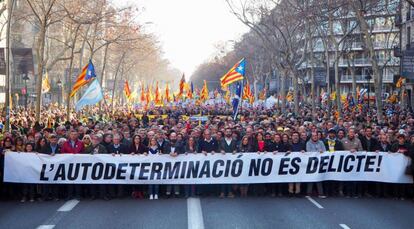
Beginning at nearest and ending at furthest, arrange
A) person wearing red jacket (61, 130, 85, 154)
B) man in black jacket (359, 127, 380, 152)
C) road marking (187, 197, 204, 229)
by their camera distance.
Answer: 1. road marking (187, 197, 204, 229)
2. person wearing red jacket (61, 130, 85, 154)
3. man in black jacket (359, 127, 380, 152)

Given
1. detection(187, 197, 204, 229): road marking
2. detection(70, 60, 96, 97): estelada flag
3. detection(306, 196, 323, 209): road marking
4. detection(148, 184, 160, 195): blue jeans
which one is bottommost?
detection(187, 197, 204, 229): road marking

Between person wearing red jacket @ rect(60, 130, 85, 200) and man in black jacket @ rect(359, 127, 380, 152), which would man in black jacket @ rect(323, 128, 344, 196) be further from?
person wearing red jacket @ rect(60, 130, 85, 200)

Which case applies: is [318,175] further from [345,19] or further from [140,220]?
[345,19]

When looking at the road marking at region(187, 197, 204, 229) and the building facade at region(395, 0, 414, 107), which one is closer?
the road marking at region(187, 197, 204, 229)

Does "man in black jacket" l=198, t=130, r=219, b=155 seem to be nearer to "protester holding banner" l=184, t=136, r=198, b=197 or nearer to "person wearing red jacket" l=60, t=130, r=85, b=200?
"protester holding banner" l=184, t=136, r=198, b=197

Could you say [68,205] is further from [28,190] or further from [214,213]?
[214,213]

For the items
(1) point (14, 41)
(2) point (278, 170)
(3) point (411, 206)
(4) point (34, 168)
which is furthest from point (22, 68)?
(1) point (14, 41)

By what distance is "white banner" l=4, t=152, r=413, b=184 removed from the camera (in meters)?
13.8

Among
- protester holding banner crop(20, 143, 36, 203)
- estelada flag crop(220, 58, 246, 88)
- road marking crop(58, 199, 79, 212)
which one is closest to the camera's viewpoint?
road marking crop(58, 199, 79, 212)

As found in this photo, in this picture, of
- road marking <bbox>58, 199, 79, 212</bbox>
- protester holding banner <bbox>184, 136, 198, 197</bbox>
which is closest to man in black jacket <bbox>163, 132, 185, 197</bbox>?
protester holding banner <bbox>184, 136, 198, 197</bbox>

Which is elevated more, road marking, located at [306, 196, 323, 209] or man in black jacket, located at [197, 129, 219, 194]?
man in black jacket, located at [197, 129, 219, 194]

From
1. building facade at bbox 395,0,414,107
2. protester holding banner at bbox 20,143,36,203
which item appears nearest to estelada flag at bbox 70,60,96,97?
protester holding banner at bbox 20,143,36,203

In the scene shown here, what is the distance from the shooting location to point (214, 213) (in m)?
12.3

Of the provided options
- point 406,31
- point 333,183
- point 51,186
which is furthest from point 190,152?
point 406,31
